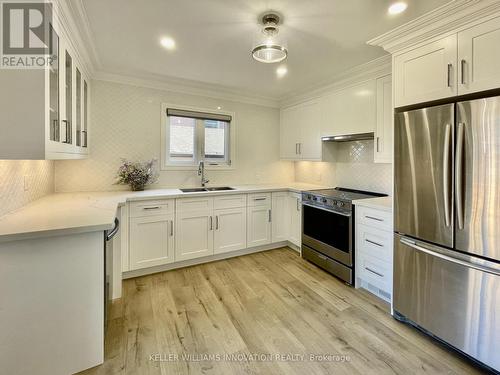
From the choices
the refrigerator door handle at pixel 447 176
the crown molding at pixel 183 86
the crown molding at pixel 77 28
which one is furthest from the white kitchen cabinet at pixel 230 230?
the refrigerator door handle at pixel 447 176

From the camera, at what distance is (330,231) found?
9.76 feet

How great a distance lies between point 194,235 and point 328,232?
1.67m

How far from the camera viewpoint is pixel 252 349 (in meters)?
1.79

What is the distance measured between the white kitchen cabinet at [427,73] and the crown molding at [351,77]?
0.67 m

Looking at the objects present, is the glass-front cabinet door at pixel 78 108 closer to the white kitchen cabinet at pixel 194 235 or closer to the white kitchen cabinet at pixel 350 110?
the white kitchen cabinet at pixel 194 235

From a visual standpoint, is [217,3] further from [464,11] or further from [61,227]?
[61,227]

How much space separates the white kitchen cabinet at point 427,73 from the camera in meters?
1.74

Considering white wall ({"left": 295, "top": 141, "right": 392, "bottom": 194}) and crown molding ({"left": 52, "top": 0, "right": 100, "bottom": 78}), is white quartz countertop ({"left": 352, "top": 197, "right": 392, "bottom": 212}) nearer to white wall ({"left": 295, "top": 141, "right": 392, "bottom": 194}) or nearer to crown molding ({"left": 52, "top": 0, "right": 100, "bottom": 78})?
white wall ({"left": 295, "top": 141, "right": 392, "bottom": 194})

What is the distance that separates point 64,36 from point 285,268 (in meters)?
3.14

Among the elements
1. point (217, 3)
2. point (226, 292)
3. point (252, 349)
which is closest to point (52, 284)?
point (252, 349)

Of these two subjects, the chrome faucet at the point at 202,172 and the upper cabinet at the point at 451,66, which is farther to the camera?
the chrome faucet at the point at 202,172

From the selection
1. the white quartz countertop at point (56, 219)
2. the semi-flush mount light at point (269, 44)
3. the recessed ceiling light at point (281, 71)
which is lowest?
the white quartz countertop at point (56, 219)

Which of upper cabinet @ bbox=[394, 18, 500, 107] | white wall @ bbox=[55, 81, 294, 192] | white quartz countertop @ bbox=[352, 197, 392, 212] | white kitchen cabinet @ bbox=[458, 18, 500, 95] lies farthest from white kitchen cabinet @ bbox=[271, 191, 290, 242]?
white kitchen cabinet @ bbox=[458, 18, 500, 95]

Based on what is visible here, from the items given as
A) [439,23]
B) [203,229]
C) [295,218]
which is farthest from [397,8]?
[203,229]
